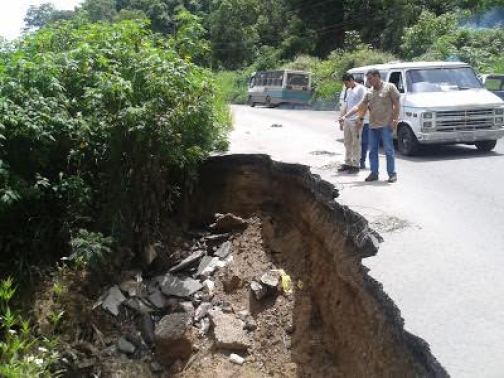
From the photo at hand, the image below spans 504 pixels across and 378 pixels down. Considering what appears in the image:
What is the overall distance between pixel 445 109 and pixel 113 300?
7.38 meters

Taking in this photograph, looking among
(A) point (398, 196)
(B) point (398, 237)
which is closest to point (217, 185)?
(A) point (398, 196)

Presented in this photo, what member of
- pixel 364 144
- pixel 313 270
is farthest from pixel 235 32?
pixel 313 270

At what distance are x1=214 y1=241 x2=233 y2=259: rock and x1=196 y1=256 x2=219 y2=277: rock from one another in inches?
3.8

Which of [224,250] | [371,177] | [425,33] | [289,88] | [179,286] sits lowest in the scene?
[179,286]

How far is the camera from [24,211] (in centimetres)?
715

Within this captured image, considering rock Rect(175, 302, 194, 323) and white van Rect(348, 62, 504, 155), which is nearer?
rock Rect(175, 302, 194, 323)

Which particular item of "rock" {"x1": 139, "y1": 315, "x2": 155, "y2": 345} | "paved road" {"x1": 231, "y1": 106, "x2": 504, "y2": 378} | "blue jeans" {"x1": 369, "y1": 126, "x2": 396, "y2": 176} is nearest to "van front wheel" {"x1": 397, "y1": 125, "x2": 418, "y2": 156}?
"paved road" {"x1": 231, "y1": 106, "x2": 504, "y2": 378}

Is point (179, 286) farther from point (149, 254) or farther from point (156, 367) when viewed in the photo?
point (156, 367)


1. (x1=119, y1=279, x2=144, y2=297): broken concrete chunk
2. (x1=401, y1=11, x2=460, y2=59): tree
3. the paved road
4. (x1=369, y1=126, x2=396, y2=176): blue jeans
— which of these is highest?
(x1=401, y1=11, x2=460, y2=59): tree

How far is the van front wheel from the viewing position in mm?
11391

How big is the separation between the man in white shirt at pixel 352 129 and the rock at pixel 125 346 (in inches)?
170

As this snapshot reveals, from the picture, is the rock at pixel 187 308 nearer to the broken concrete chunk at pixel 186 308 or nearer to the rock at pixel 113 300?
the broken concrete chunk at pixel 186 308

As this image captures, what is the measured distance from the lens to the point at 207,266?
834 cm

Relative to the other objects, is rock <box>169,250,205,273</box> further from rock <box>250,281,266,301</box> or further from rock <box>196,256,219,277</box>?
rock <box>250,281,266,301</box>
